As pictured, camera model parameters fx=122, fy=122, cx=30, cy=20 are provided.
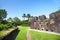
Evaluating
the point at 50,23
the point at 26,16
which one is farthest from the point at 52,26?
the point at 26,16

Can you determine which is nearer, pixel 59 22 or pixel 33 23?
pixel 59 22

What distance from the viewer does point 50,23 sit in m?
31.0

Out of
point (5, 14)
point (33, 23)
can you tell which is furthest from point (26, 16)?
point (33, 23)

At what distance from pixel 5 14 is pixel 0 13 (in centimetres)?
431

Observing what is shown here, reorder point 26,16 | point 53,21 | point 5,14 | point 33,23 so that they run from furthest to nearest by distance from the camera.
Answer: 1. point 26,16
2. point 5,14
3. point 33,23
4. point 53,21

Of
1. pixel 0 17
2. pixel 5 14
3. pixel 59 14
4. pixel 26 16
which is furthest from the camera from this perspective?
pixel 26 16

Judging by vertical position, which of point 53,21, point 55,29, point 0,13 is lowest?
point 55,29

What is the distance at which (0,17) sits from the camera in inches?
3103

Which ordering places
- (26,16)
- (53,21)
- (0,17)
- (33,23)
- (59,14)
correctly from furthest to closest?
(26,16), (0,17), (33,23), (53,21), (59,14)

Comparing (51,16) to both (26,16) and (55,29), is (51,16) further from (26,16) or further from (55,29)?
(26,16)

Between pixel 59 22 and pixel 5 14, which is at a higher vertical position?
pixel 5 14

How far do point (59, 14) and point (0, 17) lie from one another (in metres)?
57.9

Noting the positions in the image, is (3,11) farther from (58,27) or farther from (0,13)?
(58,27)

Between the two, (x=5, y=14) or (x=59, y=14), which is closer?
(x=59, y=14)
